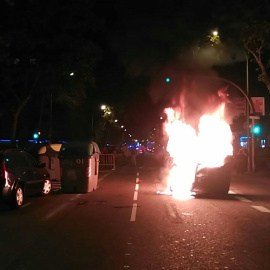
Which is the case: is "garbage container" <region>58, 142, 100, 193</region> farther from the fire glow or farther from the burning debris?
the fire glow

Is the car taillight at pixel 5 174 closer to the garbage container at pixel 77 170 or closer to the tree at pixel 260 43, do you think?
the garbage container at pixel 77 170

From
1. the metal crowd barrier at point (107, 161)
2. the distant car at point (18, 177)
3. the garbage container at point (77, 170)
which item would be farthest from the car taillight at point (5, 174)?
the metal crowd barrier at point (107, 161)

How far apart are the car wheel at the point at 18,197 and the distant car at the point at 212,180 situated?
5.92m

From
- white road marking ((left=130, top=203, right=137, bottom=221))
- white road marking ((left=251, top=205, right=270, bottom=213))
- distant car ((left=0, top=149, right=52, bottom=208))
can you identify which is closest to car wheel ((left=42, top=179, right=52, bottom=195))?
distant car ((left=0, top=149, right=52, bottom=208))

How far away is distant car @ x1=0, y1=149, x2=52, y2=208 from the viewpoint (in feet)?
39.3

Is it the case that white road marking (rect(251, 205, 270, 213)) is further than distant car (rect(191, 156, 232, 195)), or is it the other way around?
distant car (rect(191, 156, 232, 195))

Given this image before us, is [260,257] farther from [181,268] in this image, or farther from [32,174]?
[32,174]

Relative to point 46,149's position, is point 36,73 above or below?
above

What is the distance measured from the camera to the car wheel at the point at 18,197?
40.1 ft

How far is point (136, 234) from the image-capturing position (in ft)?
29.3

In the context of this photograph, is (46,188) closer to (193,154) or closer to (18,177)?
(18,177)

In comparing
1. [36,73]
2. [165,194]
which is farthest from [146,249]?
[36,73]

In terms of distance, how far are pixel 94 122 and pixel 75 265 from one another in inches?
2084

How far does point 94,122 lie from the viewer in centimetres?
5925
